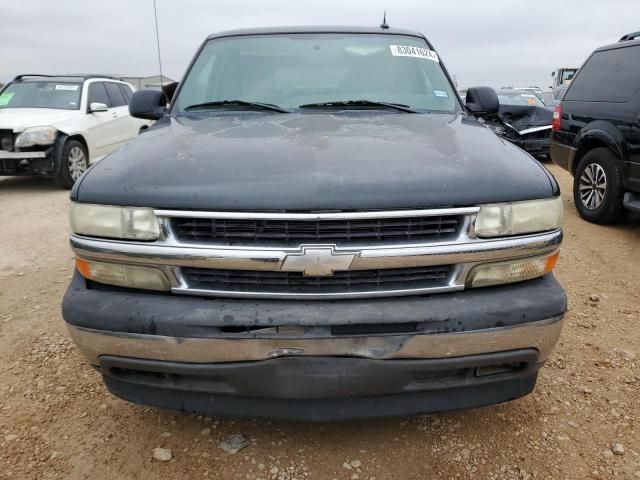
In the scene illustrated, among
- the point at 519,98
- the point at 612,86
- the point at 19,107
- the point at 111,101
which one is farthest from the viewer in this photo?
the point at 519,98

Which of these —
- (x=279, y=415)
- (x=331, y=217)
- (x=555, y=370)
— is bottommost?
(x=555, y=370)

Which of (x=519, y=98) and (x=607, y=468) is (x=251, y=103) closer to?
(x=607, y=468)

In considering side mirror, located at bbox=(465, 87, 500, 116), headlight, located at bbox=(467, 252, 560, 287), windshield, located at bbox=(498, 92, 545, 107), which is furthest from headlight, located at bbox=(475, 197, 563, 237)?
windshield, located at bbox=(498, 92, 545, 107)

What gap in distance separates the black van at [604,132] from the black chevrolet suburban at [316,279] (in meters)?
3.68

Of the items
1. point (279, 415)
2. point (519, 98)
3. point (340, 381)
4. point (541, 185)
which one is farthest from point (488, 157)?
point (519, 98)

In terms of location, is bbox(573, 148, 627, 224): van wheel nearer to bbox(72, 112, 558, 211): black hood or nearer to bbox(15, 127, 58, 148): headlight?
bbox(72, 112, 558, 211): black hood

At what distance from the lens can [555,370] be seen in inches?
108

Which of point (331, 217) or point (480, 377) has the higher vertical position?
point (331, 217)

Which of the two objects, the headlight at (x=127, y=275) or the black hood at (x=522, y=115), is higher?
the headlight at (x=127, y=275)

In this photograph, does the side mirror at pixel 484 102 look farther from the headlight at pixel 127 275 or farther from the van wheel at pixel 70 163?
the van wheel at pixel 70 163

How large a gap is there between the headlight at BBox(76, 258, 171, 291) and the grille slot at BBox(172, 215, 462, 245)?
0.18 metres

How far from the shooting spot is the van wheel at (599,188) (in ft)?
17.0

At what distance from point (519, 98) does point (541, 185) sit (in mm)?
10279

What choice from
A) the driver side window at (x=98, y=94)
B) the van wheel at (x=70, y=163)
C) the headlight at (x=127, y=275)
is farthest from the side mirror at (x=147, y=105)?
the driver side window at (x=98, y=94)
